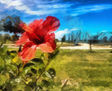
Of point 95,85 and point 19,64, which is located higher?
point 19,64

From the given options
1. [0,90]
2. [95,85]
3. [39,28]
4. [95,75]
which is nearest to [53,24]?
[39,28]

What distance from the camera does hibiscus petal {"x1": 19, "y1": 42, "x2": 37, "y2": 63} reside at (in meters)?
0.37

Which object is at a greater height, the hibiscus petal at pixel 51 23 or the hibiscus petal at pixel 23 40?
the hibiscus petal at pixel 51 23

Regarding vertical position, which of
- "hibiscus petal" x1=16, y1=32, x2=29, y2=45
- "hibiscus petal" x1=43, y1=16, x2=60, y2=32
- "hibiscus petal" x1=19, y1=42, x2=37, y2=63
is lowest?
"hibiscus petal" x1=19, y1=42, x2=37, y2=63

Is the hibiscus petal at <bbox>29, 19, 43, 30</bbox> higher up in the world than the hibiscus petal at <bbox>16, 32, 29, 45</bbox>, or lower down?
higher up

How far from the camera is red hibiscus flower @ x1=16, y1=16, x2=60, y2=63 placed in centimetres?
38

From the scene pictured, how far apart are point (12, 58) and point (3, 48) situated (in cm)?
4

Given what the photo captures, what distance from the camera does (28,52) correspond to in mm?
379

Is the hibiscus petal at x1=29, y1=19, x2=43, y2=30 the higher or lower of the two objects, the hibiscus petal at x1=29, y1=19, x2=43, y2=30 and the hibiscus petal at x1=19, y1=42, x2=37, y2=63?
the higher

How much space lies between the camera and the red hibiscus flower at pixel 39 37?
38cm

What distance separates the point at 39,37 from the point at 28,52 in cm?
6

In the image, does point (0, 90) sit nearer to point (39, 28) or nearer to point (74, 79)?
point (39, 28)

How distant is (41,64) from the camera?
439 mm

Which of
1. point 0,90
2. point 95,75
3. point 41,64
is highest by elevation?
point 41,64
